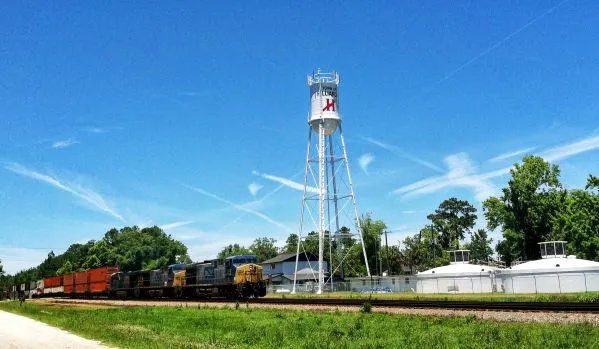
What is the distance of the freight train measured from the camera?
5028 cm

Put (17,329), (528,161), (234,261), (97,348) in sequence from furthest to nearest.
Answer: (528,161)
(234,261)
(17,329)
(97,348)

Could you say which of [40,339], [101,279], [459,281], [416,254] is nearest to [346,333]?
[40,339]

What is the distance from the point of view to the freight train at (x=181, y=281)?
5028cm

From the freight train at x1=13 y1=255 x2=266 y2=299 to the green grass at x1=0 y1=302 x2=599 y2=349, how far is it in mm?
20852

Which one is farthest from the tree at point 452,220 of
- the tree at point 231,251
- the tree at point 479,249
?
the tree at point 231,251

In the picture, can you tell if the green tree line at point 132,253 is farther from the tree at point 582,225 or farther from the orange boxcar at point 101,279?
the tree at point 582,225

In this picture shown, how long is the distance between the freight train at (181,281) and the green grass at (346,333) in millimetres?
20852

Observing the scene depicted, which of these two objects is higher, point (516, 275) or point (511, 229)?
point (511, 229)

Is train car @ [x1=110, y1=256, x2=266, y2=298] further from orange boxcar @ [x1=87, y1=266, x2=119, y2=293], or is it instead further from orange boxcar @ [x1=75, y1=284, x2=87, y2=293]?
orange boxcar @ [x1=75, y1=284, x2=87, y2=293]

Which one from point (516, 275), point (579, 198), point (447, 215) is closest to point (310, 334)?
point (516, 275)

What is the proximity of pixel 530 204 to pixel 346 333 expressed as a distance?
262 ft

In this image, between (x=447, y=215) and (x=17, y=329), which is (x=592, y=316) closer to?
(x=17, y=329)

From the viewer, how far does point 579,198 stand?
270ft

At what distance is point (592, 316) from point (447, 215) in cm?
14304
